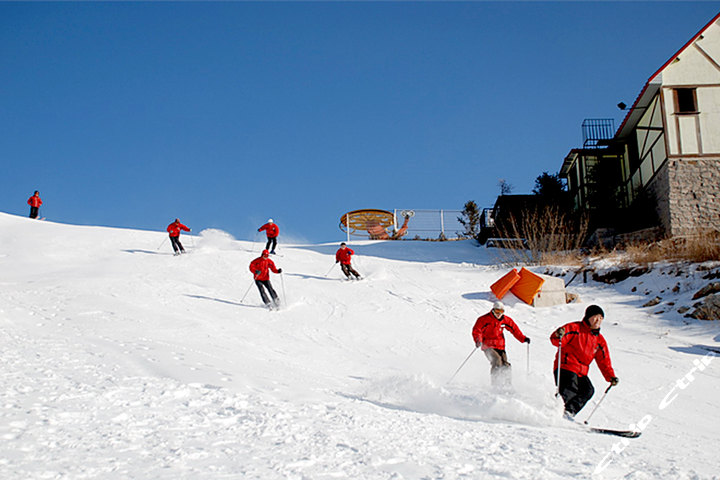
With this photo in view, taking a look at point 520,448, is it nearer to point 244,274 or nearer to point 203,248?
point 244,274

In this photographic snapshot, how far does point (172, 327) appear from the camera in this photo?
11656 millimetres

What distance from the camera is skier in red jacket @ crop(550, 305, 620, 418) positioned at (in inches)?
259

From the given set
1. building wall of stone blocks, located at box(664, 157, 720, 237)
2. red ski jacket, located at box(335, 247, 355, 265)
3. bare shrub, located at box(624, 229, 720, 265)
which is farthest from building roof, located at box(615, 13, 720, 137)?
red ski jacket, located at box(335, 247, 355, 265)

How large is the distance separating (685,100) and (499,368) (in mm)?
18629

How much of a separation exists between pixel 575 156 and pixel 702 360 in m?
19.5

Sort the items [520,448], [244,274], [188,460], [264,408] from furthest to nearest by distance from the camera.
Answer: [244,274] < [264,408] < [520,448] < [188,460]

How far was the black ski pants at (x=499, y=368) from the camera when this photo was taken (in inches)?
317

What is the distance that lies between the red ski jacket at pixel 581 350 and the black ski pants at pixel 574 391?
0.21ft

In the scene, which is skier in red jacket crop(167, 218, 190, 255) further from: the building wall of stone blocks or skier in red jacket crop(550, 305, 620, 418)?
skier in red jacket crop(550, 305, 620, 418)

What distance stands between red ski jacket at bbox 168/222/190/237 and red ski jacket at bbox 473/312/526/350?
15.4 metres

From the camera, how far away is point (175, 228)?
21.5m

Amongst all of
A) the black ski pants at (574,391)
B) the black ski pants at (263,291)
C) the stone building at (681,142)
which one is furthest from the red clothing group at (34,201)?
the black ski pants at (574,391)

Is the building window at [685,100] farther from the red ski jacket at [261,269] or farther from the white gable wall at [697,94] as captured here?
the red ski jacket at [261,269]

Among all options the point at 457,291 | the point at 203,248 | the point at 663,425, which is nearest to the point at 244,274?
the point at 203,248
